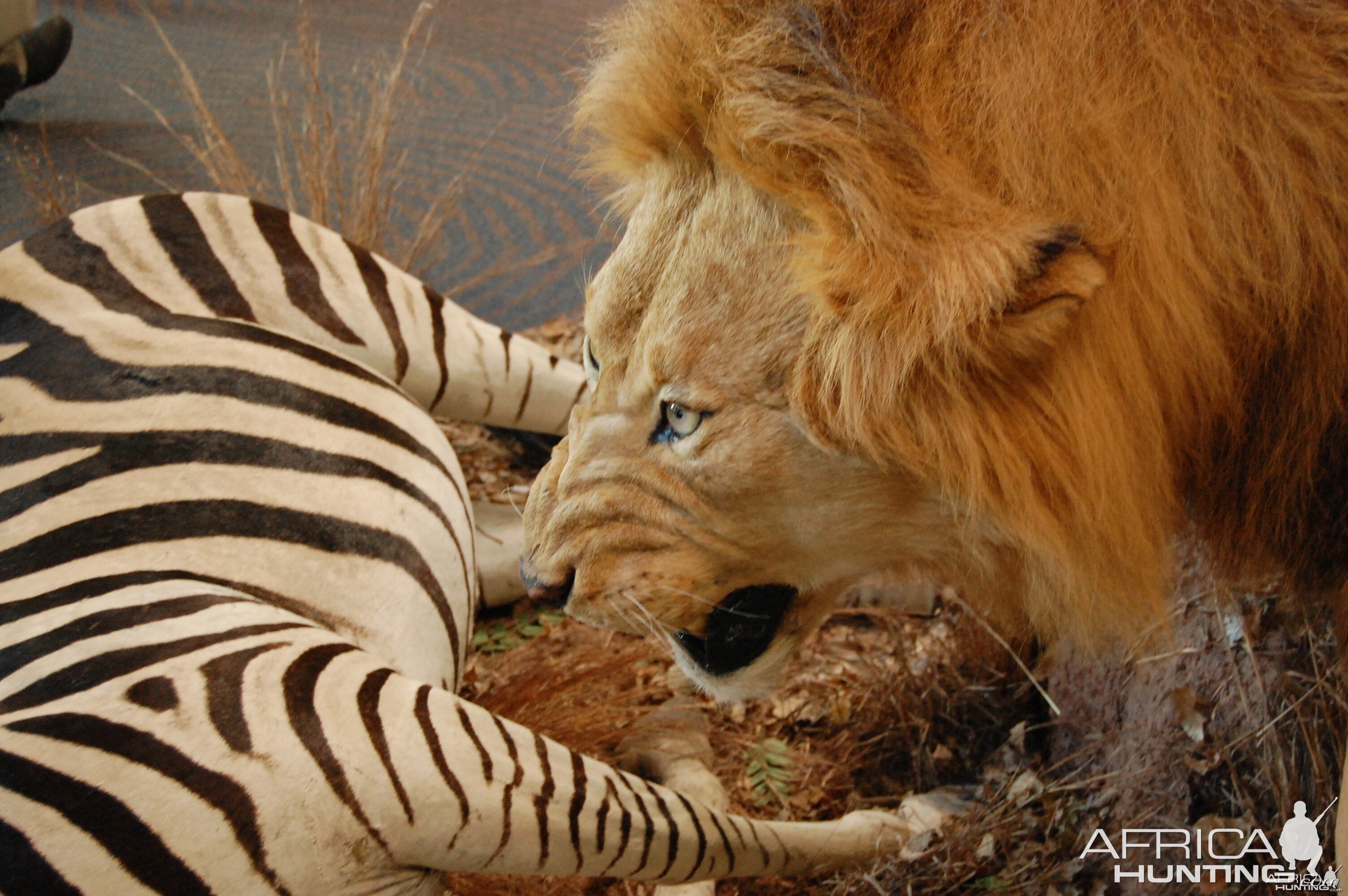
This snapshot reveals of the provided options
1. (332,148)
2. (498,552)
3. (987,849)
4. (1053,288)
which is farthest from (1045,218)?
(332,148)

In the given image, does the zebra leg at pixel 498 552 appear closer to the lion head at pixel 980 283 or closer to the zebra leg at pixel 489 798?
the zebra leg at pixel 489 798

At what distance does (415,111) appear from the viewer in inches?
133

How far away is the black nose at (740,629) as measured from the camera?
1.51 m

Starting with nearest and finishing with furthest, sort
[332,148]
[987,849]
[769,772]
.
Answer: [987,849]
[769,772]
[332,148]

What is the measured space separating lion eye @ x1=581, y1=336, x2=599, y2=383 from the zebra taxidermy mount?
0.56m

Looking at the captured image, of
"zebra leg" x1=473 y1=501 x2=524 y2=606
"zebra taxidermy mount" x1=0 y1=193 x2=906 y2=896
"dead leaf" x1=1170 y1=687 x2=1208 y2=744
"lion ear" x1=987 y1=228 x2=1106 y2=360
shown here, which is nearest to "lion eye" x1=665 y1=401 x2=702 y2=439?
"lion ear" x1=987 y1=228 x2=1106 y2=360

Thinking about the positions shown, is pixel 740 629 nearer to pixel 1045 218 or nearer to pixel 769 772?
pixel 1045 218

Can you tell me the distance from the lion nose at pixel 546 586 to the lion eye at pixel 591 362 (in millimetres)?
283

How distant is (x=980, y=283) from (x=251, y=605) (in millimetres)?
1215

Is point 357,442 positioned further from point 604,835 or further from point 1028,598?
point 1028,598

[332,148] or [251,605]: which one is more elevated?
[332,148]

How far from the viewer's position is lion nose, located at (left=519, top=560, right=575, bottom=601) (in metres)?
1.42

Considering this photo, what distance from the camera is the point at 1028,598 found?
1349 millimetres

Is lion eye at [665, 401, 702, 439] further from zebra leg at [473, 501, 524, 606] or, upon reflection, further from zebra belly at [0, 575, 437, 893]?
zebra leg at [473, 501, 524, 606]
